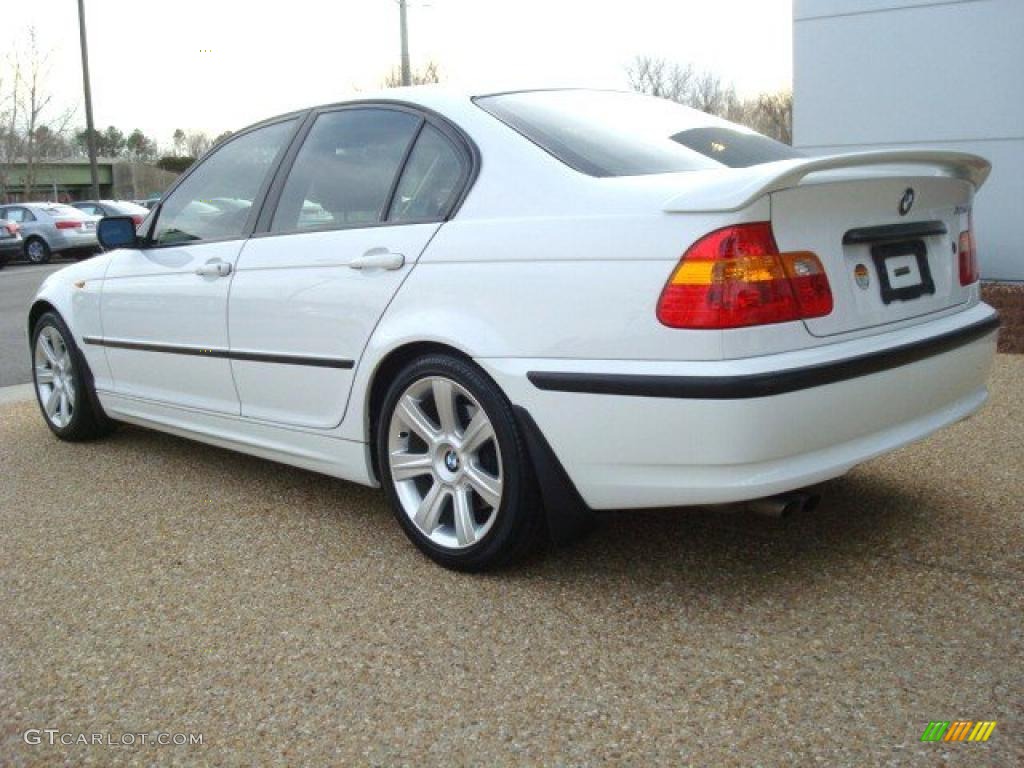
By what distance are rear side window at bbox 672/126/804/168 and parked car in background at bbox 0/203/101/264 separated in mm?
23462

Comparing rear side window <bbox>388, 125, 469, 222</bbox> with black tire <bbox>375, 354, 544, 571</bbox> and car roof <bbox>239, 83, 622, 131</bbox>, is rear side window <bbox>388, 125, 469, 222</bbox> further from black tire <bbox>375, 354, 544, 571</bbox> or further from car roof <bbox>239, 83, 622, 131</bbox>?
black tire <bbox>375, 354, 544, 571</bbox>

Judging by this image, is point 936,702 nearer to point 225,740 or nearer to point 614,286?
point 614,286

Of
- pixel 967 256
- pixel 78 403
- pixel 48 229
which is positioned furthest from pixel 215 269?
pixel 48 229

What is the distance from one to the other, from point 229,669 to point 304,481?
186 cm

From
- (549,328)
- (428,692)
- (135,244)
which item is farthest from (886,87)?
(428,692)

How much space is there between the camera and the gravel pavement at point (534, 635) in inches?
96.7

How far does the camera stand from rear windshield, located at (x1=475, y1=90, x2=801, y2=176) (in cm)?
325

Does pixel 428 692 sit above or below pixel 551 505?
below

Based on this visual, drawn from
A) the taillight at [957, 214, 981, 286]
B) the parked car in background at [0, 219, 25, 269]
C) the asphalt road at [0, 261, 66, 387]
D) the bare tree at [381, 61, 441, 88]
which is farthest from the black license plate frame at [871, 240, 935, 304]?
the bare tree at [381, 61, 441, 88]

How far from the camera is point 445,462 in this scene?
137 inches

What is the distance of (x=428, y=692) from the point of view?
2.69 m

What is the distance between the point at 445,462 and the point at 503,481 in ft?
1.06

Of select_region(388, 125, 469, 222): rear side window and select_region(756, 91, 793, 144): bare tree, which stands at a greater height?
select_region(756, 91, 793, 144): bare tree

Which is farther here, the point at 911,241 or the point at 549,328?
the point at 911,241
